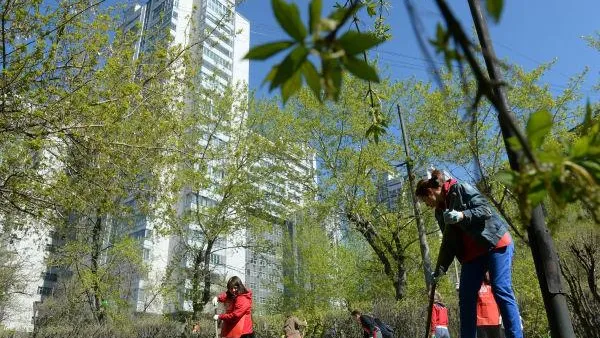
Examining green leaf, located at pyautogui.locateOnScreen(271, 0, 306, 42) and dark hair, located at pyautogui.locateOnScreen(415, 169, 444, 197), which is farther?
A: dark hair, located at pyautogui.locateOnScreen(415, 169, 444, 197)

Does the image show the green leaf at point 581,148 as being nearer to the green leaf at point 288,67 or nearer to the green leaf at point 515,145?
the green leaf at point 515,145

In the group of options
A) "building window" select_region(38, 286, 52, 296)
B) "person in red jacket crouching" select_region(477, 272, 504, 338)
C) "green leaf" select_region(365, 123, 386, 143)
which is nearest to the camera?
"green leaf" select_region(365, 123, 386, 143)

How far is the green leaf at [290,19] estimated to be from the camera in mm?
532

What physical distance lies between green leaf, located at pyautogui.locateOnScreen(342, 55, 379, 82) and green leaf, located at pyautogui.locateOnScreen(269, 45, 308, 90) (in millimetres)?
51

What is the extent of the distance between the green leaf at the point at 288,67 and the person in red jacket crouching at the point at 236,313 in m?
6.49

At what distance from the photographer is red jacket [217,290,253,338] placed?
661cm

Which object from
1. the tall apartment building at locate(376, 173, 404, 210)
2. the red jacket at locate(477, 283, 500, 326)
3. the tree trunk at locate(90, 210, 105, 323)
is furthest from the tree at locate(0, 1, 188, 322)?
the tree trunk at locate(90, 210, 105, 323)

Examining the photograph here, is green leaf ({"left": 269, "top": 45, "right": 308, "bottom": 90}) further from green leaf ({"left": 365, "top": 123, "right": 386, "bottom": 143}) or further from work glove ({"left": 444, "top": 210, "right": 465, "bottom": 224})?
work glove ({"left": 444, "top": 210, "right": 465, "bottom": 224})

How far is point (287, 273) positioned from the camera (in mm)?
28750

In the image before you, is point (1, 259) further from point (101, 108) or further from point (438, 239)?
point (101, 108)

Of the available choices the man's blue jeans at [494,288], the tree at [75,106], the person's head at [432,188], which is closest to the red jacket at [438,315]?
the man's blue jeans at [494,288]

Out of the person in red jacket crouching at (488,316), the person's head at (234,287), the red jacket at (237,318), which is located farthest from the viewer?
the person's head at (234,287)

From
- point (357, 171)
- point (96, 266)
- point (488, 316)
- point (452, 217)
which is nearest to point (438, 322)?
point (488, 316)

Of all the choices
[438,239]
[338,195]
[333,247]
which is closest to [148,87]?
[338,195]
